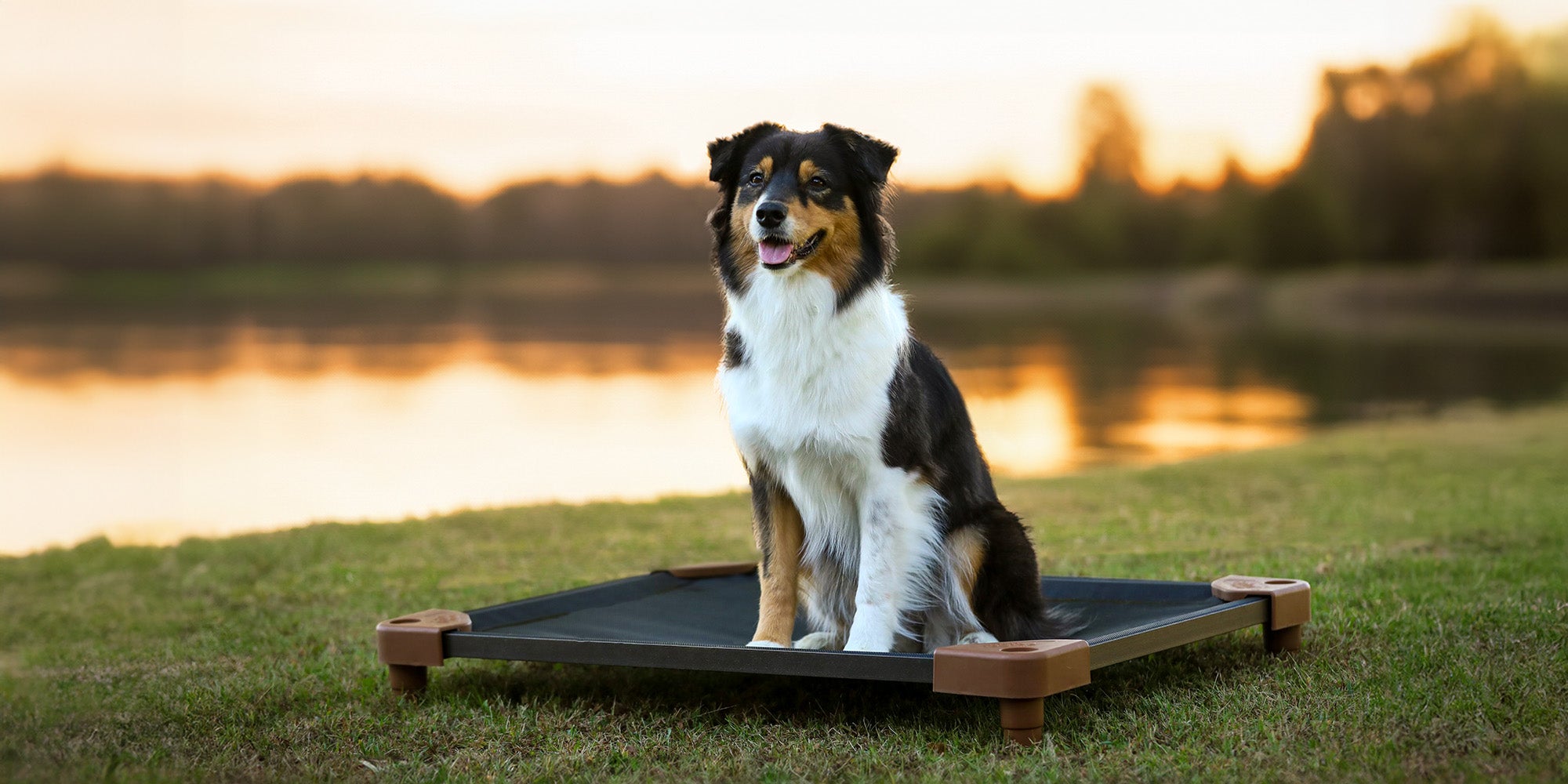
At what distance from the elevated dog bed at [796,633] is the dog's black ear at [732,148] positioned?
175cm

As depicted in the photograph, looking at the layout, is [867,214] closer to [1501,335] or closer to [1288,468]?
[1288,468]

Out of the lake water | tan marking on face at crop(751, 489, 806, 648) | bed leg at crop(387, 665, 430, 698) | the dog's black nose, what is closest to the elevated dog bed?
bed leg at crop(387, 665, 430, 698)

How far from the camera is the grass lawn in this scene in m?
4.16

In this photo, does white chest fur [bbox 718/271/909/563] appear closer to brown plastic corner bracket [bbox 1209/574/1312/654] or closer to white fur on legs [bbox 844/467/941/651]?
white fur on legs [bbox 844/467/941/651]

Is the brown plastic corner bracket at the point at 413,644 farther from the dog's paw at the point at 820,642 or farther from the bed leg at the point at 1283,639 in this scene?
the bed leg at the point at 1283,639

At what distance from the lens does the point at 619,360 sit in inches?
1204

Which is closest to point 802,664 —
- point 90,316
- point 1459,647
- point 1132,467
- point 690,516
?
point 1459,647

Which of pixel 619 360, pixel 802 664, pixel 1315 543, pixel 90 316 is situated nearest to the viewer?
pixel 802 664

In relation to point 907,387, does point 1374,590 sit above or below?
below

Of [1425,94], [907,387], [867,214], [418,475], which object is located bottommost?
[418,475]

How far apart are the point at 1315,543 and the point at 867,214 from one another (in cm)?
464

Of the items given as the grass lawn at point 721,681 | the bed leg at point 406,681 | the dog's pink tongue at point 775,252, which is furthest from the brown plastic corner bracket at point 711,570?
the dog's pink tongue at point 775,252

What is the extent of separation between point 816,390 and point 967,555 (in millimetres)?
819

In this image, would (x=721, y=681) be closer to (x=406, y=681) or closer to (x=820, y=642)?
(x=820, y=642)
